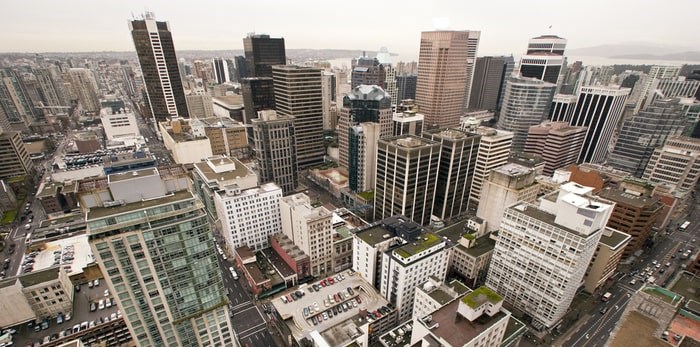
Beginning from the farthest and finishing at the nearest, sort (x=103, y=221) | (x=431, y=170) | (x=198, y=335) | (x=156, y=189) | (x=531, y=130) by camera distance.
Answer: (x=531, y=130), (x=431, y=170), (x=198, y=335), (x=156, y=189), (x=103, y=221)

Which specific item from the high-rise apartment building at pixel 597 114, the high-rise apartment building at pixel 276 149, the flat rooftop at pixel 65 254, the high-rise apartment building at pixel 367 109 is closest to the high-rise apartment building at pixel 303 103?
the high-rise apartment building at pixel 367 109

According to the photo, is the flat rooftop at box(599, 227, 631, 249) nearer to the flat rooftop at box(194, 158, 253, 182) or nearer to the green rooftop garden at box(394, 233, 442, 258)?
the green rooftop garden at box(394, 233, 442, 258)

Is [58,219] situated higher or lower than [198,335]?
lower

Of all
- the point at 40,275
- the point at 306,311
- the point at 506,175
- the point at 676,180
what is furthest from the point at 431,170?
the point at 40,275

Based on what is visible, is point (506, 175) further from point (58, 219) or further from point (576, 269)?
point (58, 219)

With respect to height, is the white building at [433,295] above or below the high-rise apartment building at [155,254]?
below

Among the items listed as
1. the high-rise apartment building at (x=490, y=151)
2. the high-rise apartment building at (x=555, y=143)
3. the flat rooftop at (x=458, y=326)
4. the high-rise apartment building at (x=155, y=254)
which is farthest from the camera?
the high-rise apartment building at (x=555, y=143)

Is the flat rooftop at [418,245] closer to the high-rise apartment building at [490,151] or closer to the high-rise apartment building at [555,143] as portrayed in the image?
the high-rise apartment building at [490,151]
